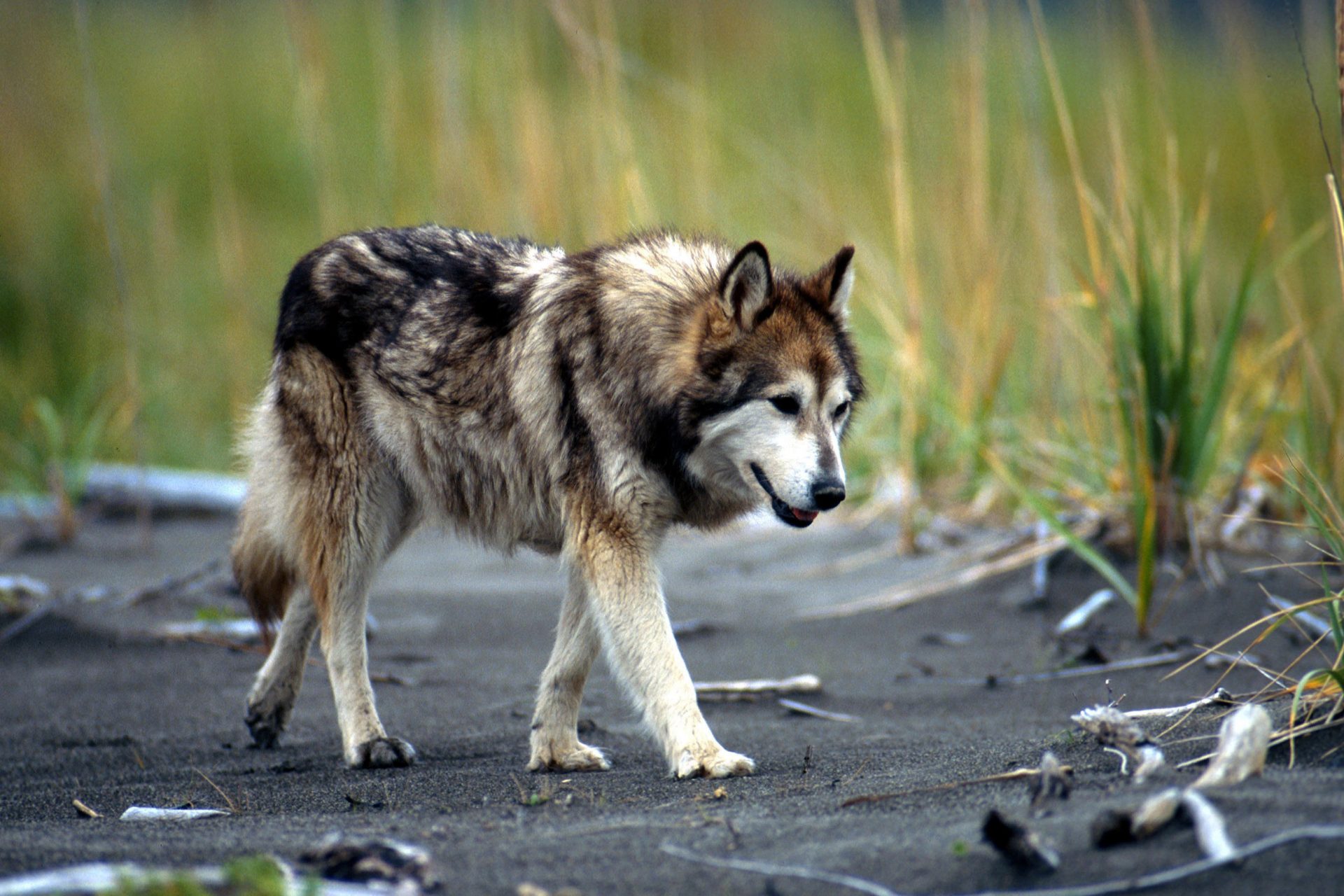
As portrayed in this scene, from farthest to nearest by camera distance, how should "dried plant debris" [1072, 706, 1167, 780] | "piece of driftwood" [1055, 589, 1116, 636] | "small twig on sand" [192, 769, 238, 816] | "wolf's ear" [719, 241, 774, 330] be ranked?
"piece of driftwood" [1055, 589, 1116, 636] < "wolf's ear" [719, 241, 774, 330] < "small twig on sand" [192, 769, 238, 816] < "dried plant debris" [1072, 706, 1167, 780]

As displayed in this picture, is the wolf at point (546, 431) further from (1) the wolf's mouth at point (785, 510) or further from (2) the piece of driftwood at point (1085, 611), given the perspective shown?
(2) the piece of driftwood at point (1085, 611)

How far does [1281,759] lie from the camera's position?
2590mm

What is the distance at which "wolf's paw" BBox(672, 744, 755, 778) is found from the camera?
10.5 feet

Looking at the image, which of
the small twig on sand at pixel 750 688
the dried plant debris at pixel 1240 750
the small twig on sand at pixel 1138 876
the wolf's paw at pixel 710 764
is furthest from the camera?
the small twig on sand at pixel 750 688

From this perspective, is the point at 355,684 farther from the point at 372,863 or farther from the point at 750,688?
the point at 372,863

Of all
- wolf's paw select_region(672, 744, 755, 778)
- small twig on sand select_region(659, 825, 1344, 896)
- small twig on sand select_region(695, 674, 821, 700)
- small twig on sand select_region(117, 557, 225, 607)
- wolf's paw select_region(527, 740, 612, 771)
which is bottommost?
small twig on sand select_region(695, 674, 821, 700)

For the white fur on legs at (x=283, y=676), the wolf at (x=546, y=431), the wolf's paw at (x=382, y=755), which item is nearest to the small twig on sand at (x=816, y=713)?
the wolf at (x=546, y=431)

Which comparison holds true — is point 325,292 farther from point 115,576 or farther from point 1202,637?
point 1202,637

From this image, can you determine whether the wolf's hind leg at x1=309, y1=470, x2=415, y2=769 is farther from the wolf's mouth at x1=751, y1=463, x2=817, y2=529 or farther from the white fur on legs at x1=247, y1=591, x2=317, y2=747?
the wolf's mouth at x1=751, y1=463, x2=817, y2=529

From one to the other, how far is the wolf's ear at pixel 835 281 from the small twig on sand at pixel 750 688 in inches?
52.9

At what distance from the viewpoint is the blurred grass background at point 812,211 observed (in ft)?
18.7

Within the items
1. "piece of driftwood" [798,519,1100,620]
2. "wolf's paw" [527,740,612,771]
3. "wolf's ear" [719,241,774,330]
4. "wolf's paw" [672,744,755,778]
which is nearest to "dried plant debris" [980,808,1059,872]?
"wolf's paw" [672,744,755,778]

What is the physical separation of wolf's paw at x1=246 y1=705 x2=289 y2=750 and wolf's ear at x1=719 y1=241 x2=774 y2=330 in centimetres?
200

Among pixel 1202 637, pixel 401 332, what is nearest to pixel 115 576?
pixel 401 332
